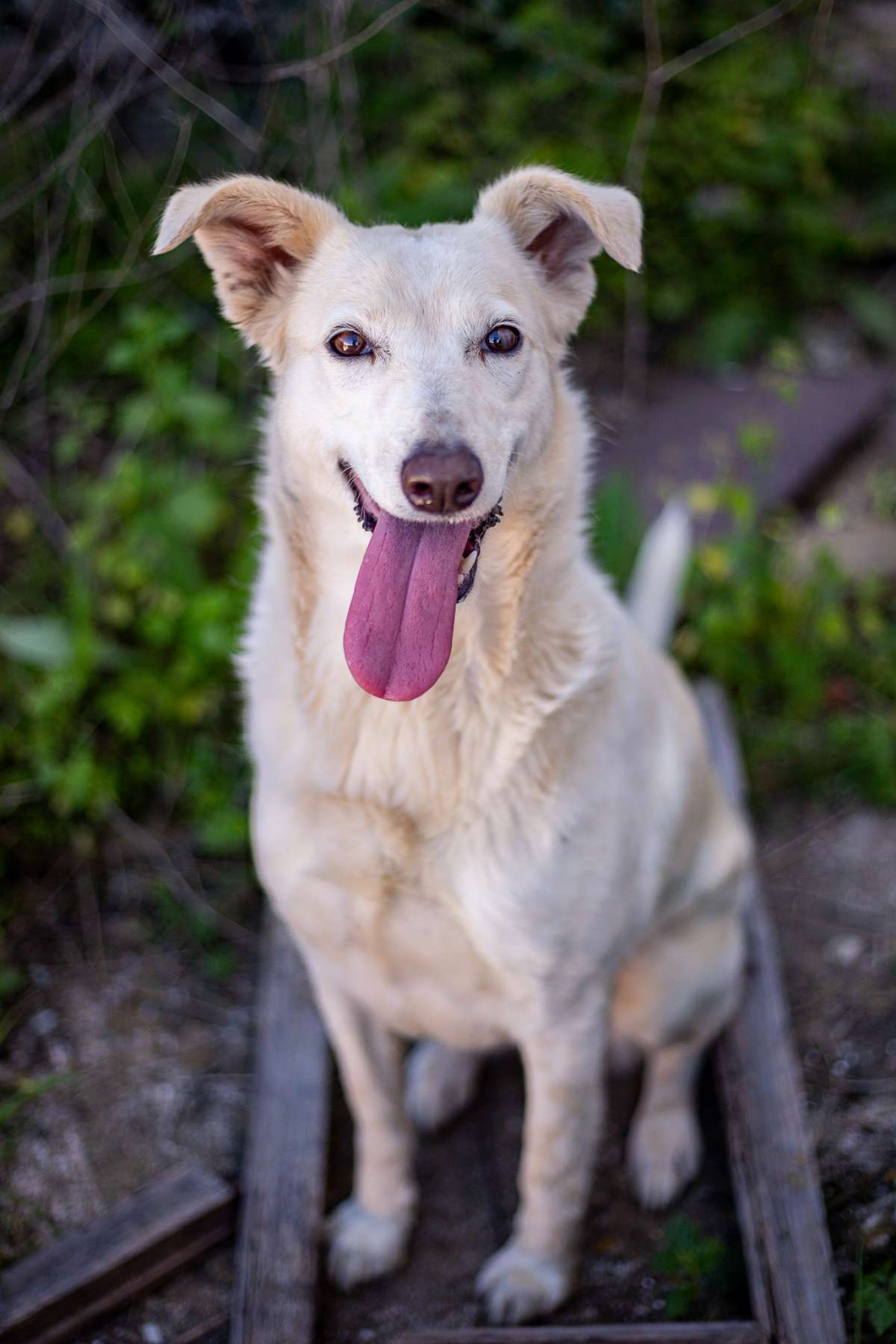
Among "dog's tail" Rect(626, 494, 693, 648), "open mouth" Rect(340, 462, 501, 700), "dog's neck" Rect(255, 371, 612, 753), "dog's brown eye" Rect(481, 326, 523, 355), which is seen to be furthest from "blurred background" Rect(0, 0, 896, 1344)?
"dog's brown eye" Rect(481, 326, 523, 355)

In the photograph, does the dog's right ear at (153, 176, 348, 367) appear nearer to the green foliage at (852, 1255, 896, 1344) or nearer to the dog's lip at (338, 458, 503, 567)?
the dog's lip at (338, 458, 503, 567)

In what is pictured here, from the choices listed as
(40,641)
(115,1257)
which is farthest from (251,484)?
(115,1257)

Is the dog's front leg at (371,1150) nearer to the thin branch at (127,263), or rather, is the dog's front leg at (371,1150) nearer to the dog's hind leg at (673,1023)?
the dog's hind leg at (673,1023)

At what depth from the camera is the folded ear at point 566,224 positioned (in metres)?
2.03

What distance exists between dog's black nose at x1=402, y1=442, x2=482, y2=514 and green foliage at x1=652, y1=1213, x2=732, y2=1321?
1.76 meters

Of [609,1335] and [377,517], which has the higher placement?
[377,517]

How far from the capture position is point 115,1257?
2479 millimetres

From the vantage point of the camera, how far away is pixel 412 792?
2146 mm

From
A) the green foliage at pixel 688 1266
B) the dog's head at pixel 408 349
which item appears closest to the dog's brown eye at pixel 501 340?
the dog's head at pixel 408 349

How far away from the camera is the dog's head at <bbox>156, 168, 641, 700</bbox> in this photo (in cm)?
189

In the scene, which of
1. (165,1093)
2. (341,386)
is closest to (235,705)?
(165,1093)

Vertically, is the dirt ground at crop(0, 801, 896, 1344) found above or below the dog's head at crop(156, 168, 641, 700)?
below

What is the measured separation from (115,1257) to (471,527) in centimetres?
189

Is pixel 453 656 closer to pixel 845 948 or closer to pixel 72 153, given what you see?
pixel 845 948
